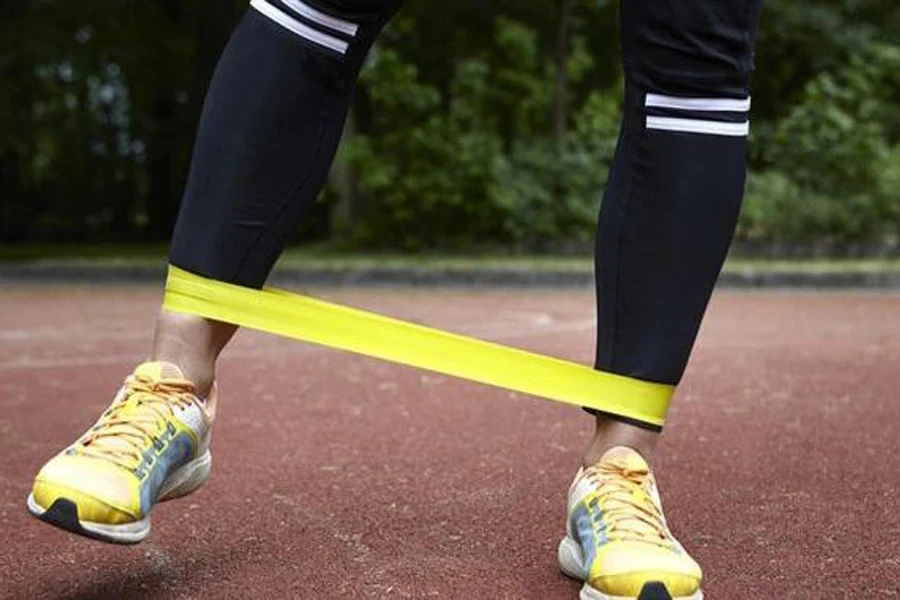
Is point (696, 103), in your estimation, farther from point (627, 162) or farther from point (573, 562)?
point (573, 562)

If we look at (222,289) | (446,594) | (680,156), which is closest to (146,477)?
(222,289)

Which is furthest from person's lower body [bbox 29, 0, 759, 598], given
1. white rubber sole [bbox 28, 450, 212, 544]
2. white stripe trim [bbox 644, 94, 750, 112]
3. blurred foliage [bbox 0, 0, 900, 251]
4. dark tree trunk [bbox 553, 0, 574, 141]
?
dark tree trunk [bbox 553, 0, 574, 141]

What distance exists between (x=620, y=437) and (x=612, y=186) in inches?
12.0

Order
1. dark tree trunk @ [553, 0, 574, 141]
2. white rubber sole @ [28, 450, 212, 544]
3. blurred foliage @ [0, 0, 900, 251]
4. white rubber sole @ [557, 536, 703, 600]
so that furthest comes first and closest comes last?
dark tree trunk @ [553, 0, 574, 141] < blurred foliage @ [0, 0, 900, 251] < white rubber sole @ [557, 536, 703, 600] < white rubber sole @ [28, 450, 212, 544]

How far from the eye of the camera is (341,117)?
1.54 metres

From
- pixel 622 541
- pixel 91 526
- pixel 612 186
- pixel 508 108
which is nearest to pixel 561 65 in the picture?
pixel 508 108

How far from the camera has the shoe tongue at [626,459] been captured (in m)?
1.46

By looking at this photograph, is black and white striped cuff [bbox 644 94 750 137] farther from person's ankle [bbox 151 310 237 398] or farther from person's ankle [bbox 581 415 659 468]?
person's ankle [bbox 151 310 237 398]

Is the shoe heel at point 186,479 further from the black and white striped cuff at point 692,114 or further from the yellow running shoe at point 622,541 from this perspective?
the black and white striped cuff at point 692,114

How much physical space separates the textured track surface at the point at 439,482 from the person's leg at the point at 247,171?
0.72ft

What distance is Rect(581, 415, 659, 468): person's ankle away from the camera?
1485mm

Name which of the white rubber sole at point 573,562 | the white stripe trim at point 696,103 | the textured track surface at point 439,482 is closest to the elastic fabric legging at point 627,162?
the white stripe trim at point 696,103

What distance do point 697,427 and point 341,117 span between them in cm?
149

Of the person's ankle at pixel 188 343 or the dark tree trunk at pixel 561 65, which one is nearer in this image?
the person's ankle at pixel 188 343
